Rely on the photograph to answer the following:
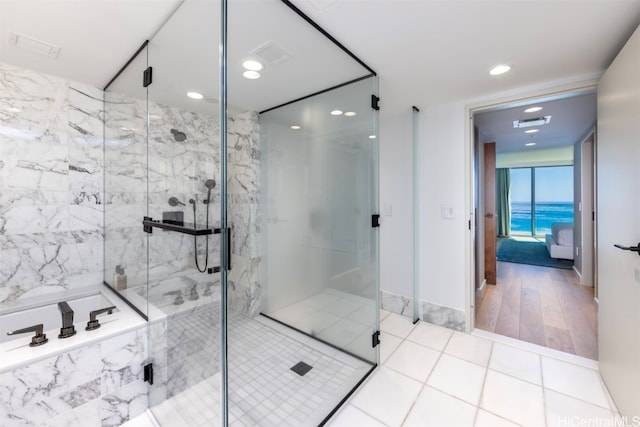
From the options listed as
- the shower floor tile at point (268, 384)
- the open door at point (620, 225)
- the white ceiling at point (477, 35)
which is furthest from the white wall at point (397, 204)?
the open door at point (620, 225)

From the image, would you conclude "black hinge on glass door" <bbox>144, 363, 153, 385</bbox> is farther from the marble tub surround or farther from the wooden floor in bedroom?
the wooden floor in bedroom

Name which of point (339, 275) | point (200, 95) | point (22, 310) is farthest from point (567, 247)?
point (22, 310)

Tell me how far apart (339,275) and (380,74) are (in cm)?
160

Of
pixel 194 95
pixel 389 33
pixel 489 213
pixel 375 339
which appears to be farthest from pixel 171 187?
pixel 489 213

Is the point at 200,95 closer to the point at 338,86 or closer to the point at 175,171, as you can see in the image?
the point at 175,171

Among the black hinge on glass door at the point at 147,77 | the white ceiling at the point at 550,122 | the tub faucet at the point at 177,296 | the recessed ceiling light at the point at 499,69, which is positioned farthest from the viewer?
the white ceiling at the point at 550,122

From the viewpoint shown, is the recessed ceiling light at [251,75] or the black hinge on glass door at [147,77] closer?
the recessed ceiling light at [251,75]

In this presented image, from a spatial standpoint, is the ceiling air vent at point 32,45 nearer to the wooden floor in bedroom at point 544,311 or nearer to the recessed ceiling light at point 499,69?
the recessed ceiling light at point 499,69

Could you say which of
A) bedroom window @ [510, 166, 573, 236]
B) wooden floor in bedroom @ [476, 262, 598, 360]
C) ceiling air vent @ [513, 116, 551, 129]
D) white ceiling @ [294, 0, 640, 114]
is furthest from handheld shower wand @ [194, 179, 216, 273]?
bedroom window @ [510, 166, 573, 236]

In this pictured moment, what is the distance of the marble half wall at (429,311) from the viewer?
262 cm

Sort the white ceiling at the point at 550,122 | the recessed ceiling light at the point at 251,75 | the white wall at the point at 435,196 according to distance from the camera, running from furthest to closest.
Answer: the white ceiling at the point at 550,122, the white wall at the point at 435,196, the recessed ceiling light at the point at 251,75

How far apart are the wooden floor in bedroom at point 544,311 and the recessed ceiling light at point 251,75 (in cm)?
301

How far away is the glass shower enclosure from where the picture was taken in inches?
52.1

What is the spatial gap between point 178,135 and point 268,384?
160 cm
